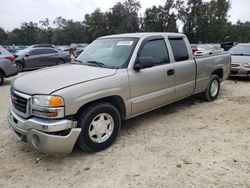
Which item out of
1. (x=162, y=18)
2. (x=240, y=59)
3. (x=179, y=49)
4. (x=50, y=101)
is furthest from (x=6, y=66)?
(x=162, y=18)

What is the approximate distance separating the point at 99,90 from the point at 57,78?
0.65 m

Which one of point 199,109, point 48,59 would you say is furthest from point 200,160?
point 48,59

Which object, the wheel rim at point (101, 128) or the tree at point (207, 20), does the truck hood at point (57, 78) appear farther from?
the tree at point (207, 20)

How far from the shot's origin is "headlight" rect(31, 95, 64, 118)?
3.43 m

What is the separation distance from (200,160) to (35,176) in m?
2.26

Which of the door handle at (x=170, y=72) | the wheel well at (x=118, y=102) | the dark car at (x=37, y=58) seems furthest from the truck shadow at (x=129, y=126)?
the dark car at (x=37, y=58)

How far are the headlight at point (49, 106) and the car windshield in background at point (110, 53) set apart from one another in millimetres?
1279

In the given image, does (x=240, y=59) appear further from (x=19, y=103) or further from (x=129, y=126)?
(x=19, y=103)

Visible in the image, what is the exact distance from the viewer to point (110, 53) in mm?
4777

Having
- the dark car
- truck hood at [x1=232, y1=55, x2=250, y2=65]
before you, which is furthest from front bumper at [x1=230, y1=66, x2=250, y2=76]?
the dark car

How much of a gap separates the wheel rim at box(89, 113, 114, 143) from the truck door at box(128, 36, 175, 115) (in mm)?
569

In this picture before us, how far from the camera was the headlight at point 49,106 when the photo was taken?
135 inches

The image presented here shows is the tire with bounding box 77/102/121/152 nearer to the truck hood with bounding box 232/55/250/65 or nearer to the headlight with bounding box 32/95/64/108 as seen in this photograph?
the headlight with bounding box 32/95/64/108

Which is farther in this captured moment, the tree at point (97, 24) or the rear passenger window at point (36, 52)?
the tree at point (97, 24)
